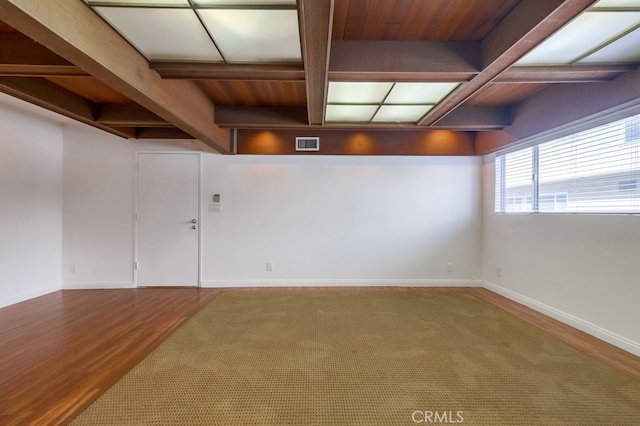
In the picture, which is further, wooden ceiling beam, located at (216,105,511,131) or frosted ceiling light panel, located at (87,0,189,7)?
wooden ceiling beam, located at (216,105,511,131)

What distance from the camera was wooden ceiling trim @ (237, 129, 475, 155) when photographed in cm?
435

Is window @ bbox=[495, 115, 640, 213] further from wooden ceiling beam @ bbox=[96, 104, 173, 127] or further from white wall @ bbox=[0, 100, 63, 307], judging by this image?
white wall @ bbox=[0, 100, 63, 307]

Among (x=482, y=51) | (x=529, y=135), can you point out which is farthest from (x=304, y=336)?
(x=529, y=135)

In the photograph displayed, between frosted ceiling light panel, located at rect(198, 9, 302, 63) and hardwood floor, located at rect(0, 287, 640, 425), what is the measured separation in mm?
2545

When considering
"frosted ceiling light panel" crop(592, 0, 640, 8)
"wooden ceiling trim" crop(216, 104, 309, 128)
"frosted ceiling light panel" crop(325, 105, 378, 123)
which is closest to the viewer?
"frosted ceiling light panel" crop(592, 0, 640, 8)

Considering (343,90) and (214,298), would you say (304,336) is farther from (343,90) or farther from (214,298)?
(343,90)

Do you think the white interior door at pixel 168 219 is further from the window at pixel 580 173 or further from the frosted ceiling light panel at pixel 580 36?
the window at pixel 580 173

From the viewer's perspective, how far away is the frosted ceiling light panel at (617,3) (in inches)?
62.8

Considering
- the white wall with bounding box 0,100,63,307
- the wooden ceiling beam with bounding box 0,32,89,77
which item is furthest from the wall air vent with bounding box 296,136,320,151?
the white wall with bounding box 0,100,63,307

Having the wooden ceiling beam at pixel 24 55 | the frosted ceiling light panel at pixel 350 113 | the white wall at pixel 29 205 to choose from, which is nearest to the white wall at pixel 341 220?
the frosted ceiling light panel at pixel 350 113

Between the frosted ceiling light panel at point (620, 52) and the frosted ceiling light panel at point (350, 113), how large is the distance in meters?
1.84

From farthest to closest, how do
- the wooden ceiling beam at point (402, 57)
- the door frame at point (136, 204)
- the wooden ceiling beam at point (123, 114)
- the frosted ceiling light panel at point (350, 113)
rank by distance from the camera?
the door frame at point (136, 204), the wooden ceiling beam at point (123, 114), the frosted ceiling light panel at point (350, 113), the wooden ceiling beam at point (402, 57)

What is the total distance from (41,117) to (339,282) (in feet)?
16.1

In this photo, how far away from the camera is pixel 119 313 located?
10.8ft
